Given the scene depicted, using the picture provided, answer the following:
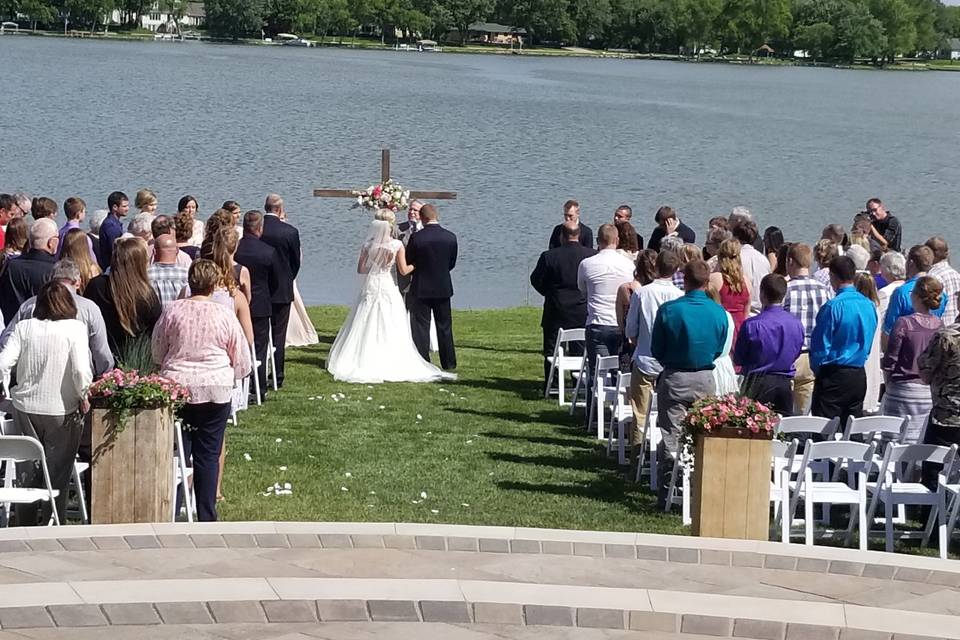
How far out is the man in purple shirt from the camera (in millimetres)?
11516

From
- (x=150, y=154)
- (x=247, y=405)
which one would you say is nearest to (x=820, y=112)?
(x=150, y=154)

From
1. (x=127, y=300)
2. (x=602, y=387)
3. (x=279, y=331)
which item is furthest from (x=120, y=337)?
(x=279, y=331)

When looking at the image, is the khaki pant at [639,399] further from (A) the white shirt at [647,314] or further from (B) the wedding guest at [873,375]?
(B) the wedding guest at [873,375]

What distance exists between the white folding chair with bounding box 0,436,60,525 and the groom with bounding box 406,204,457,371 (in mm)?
7676

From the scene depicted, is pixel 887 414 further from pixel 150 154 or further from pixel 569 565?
pixel 150 154

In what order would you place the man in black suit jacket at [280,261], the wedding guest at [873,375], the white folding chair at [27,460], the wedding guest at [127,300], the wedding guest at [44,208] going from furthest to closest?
the man in black suit jacket at [280,261]
the wedding guest at [44,208]
the wedding guest at [873,375]
the wedding guest at [127,300]
the white folding chair at [27,460]

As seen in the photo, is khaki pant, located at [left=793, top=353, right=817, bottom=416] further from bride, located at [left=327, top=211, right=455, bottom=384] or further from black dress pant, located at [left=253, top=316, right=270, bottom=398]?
black dress pant, located at [left=253, top=316, right=270, bottom=398]

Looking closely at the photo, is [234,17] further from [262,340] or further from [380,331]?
[262,340]

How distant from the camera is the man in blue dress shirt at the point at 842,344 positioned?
1177cm

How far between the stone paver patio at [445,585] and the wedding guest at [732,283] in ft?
11.6

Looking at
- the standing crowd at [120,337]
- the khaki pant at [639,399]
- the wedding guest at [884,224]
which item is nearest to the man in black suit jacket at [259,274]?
the standing crowd at [120,337]

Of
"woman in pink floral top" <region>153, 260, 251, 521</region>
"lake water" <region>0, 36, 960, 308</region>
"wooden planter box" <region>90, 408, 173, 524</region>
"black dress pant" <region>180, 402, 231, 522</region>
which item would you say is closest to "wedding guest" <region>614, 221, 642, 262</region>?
"woman in pink floral top" <region>153, 260, 251, 521</region>

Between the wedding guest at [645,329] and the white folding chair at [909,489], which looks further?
the wedding guest at [645,329]

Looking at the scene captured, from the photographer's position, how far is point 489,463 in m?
12.4
